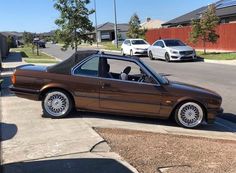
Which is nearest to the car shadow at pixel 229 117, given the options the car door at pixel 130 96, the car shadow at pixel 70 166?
the car door at pixel 130 96

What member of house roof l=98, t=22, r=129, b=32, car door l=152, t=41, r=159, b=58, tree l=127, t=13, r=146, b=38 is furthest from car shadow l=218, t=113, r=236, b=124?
house roof l=98, t=22, r=129, b=32

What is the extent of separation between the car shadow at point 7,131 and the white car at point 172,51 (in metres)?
21.3

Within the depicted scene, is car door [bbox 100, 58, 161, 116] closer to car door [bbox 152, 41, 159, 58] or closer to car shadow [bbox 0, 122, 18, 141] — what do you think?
car shadow [bbox 0, 122, 18, 141]

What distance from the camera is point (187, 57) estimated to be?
2878cm

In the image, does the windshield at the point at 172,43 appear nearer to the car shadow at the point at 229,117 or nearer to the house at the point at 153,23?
the car shadow at the point at 229,117

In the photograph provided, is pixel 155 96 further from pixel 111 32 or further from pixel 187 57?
pixel 111 32

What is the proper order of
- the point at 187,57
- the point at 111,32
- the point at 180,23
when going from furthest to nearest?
the point at 111,32 < the point at 180,23 < the point at 187,57

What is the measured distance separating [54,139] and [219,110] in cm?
355

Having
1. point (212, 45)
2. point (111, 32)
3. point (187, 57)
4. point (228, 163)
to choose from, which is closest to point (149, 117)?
point (228, 163)

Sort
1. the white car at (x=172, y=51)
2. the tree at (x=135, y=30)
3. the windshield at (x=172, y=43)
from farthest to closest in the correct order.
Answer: the tree at (x=135, y=30) → the windshield at (x=172, y=43) → the white car at (x=172, y=51)

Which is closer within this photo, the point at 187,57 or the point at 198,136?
the point at 198,136

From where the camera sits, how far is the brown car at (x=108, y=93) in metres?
8.91

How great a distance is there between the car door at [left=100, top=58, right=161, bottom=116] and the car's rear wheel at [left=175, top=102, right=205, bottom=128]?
0.44m

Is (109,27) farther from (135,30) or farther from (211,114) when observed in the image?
(211,114)
